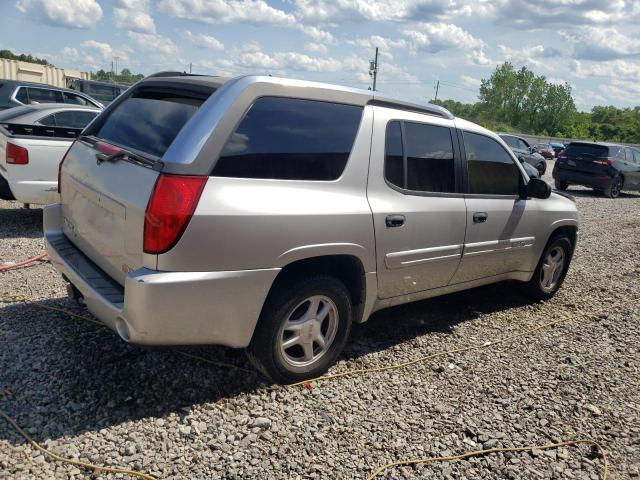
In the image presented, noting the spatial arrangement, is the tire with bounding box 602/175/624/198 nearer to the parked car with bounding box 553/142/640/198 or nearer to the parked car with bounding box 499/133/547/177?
the parked car with bounding box 553/142/640/198

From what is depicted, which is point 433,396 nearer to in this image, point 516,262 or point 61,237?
point 516,262

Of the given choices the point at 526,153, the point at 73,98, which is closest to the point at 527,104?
the point at 526,153

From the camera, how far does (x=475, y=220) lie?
442 centimetres

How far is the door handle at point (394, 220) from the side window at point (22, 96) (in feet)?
44.8

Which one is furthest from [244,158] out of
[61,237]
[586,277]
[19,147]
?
[586,277]

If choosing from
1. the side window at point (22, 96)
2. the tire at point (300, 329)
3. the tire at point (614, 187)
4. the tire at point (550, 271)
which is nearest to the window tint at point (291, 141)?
the tire at point (300, 329)

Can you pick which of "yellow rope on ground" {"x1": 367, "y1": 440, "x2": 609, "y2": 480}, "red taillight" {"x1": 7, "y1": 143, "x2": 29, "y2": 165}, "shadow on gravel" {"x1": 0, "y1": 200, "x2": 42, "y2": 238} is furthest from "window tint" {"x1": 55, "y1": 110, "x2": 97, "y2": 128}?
"yellow rope on ground" {"x1": 367, "y1": 440, "x2": 609, "y2": 480}

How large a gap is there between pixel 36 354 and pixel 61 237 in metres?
0.79

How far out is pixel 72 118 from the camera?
841 centimetres

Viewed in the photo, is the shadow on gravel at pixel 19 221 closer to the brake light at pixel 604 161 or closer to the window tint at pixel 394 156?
the window tint at pixel 394 156

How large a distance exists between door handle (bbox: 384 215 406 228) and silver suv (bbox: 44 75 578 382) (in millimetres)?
17

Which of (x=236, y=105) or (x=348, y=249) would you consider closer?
(x=236, y=105)

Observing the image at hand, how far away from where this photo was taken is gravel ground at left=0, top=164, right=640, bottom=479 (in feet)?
9.30

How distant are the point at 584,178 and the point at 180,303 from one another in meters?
16.7
